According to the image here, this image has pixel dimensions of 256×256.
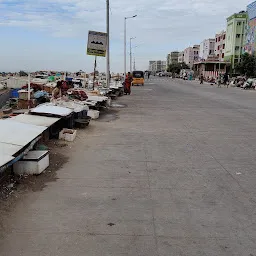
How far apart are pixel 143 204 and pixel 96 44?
13925 millimetres

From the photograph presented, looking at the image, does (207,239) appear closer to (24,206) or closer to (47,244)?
(47,244)

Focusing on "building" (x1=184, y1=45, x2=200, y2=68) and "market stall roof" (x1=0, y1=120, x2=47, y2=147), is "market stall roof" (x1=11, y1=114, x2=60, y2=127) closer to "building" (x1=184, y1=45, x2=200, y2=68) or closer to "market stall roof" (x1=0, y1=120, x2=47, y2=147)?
"market stall roof" (x1=0, y1=120, x2=47, y2=147)

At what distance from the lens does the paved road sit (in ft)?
13.1

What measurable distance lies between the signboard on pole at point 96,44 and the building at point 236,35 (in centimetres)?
6960

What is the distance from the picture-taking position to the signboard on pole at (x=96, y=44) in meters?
17.8

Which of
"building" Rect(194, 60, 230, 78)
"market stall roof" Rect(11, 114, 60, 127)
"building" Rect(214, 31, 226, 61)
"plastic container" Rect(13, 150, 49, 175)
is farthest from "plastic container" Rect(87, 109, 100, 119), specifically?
"building" Rect(214, 31, 226, 61)

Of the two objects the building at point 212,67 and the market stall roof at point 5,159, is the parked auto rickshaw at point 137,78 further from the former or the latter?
the building at point 212,67

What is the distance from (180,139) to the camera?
10.2m

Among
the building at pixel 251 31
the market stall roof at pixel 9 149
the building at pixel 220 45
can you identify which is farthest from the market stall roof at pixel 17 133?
the building at pixel 220 45

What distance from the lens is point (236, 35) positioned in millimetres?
85062

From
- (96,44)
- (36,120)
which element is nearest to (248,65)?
(96,44)

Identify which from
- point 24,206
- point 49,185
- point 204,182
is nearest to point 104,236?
point 24,206

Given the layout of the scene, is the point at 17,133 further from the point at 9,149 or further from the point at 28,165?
the point at 9,149

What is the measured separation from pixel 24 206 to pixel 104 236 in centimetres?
151
